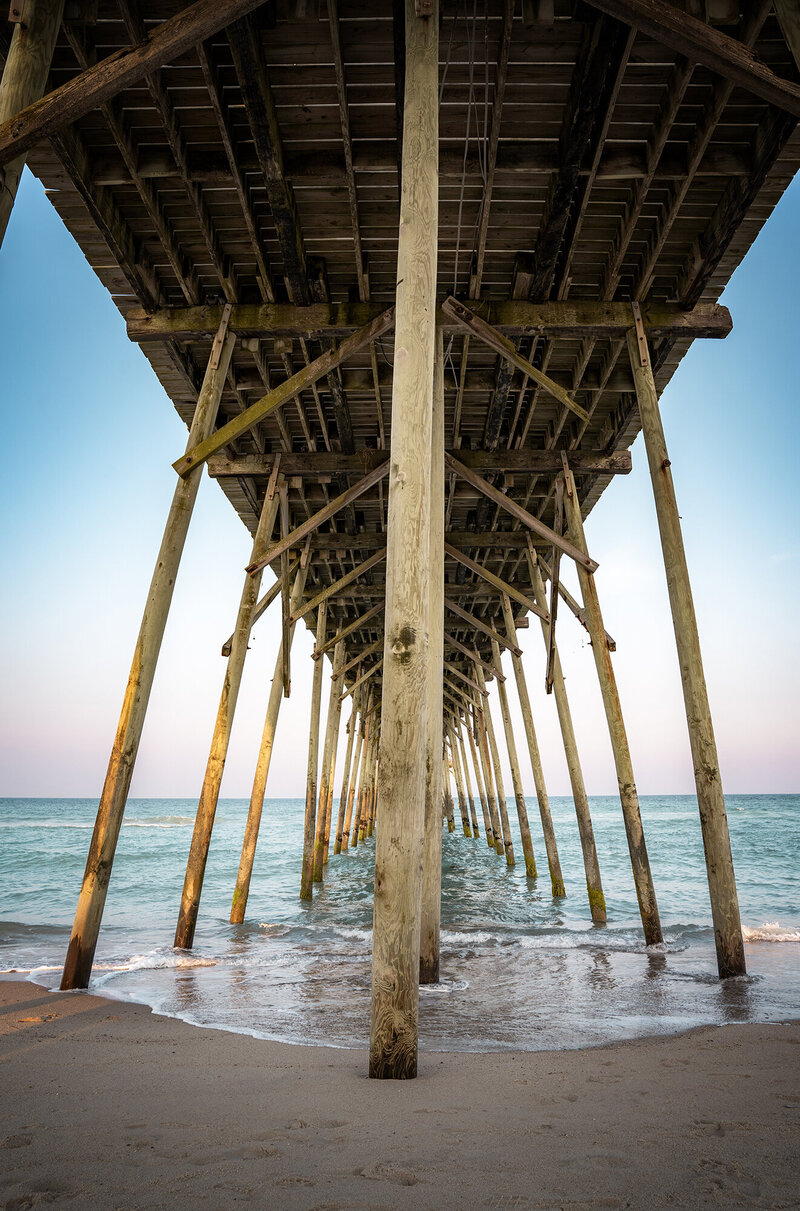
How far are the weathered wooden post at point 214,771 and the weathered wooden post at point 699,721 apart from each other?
401 cm

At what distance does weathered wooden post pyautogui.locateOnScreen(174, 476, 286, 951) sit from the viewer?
6.59 meters

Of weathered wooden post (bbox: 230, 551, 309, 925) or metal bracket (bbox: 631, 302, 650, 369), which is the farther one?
weathered wooden post (bbox: 230, 551, 309, 925)

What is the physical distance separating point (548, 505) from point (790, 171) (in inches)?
228

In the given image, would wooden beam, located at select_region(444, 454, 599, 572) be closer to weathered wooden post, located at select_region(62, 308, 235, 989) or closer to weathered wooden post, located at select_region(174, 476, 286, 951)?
weathered wooden post, located at select_region(174, 476, 286, 951)

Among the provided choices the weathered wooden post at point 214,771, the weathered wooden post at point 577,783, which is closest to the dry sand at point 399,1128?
the weathered wooden post at point 214,771

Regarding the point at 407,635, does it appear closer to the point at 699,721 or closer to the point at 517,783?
the point at 699,721

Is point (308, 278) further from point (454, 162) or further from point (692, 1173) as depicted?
point (692, 1173)

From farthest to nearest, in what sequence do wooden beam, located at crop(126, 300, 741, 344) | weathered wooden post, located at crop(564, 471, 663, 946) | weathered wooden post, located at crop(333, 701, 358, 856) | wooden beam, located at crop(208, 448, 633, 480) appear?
1. weathered wooden post, located at crop(333, 701, 358, 856)
2. wooden beam, located at crop(208, 448, 633, 480)
3. weathered wooden post, located at crop(564, 471, 663, 946)
4. wooden beam, located at crop(126, 300, 741, 344)

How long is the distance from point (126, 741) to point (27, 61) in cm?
389

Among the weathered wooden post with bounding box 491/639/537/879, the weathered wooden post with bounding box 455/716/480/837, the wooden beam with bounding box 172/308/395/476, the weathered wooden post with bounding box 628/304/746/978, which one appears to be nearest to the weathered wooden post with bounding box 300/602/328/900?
the weathered wooden post with bounding box 491/639/537/879

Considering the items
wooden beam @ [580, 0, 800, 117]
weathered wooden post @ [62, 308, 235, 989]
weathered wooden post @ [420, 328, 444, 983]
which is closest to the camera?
wooden beam @ [580, 0, 800, 117]

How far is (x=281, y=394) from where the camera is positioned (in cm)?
567

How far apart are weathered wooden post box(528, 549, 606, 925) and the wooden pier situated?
1.74m

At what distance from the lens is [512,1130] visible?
209cm
